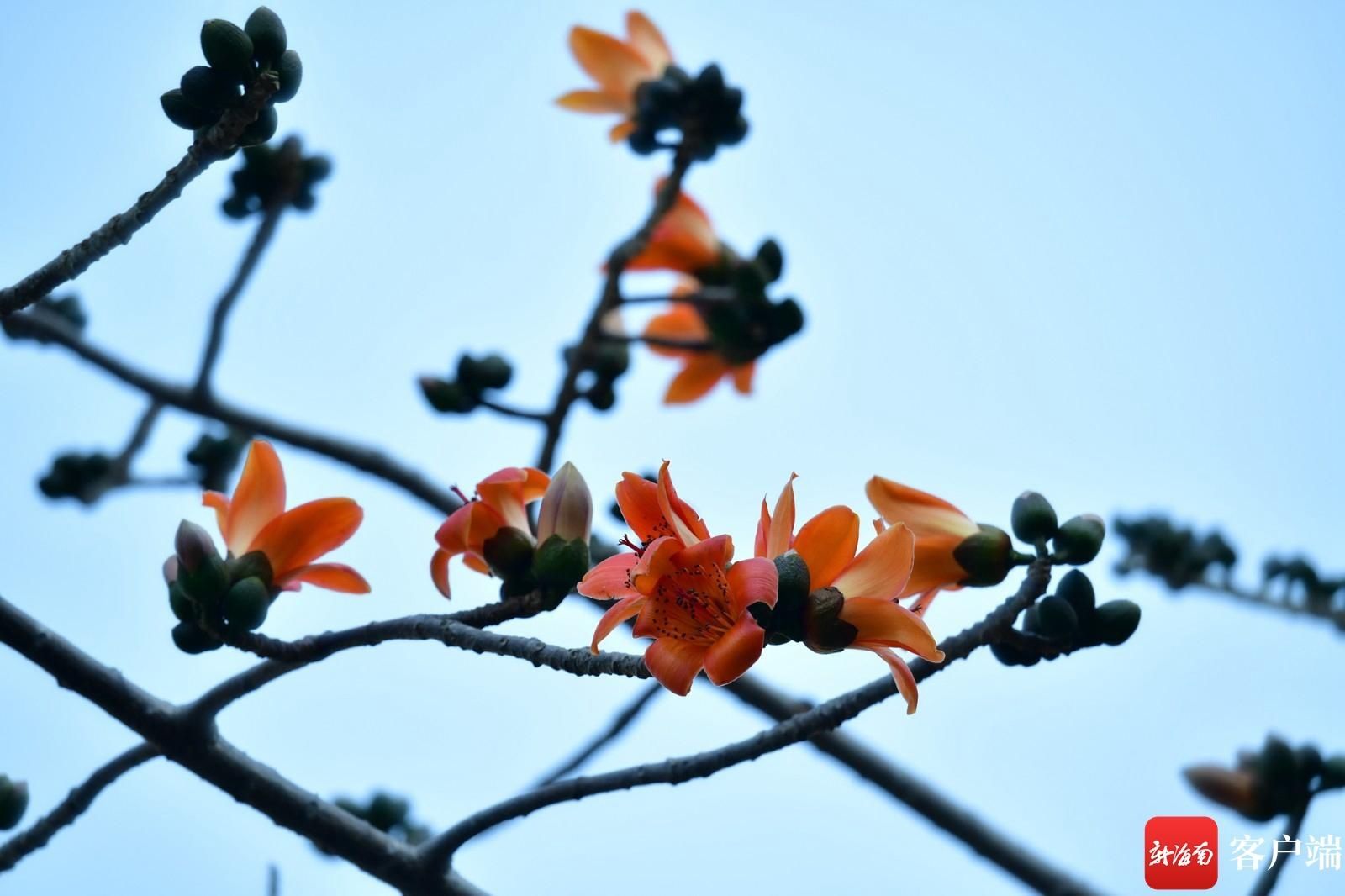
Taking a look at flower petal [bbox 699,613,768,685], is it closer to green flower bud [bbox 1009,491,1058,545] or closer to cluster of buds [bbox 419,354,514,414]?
green flower bud [bbox 1009,491,1058,545]

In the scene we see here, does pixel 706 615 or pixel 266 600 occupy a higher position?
pixel 266 600

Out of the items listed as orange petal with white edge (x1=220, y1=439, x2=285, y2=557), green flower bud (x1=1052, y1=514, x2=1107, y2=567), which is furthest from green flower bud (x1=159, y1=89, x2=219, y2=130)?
green flower bud (x1=1052, y1=514, x2=1107, y2=567)

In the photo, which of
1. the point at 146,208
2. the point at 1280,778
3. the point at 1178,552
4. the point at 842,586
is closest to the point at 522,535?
the point at 842,586

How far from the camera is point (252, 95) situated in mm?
1072

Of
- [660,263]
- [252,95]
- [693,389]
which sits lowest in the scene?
[252,95]

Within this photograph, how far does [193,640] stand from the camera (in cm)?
119

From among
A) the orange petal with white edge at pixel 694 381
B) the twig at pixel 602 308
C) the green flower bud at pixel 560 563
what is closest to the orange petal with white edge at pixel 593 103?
the twig at pixel 602 308

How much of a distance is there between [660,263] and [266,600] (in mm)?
1365

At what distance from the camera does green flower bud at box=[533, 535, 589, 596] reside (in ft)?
3.76

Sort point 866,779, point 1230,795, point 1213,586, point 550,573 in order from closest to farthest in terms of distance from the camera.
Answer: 1. point 550,573
2. point 1230,795
3. point 866,779
4. point 1213,586

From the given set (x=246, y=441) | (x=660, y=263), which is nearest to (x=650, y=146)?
(x=660, y=263)

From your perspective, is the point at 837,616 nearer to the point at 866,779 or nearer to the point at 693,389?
the point at 866,779

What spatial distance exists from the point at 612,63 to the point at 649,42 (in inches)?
3.1

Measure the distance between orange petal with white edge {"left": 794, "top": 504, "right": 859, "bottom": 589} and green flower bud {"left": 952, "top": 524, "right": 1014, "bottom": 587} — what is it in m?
0.30
